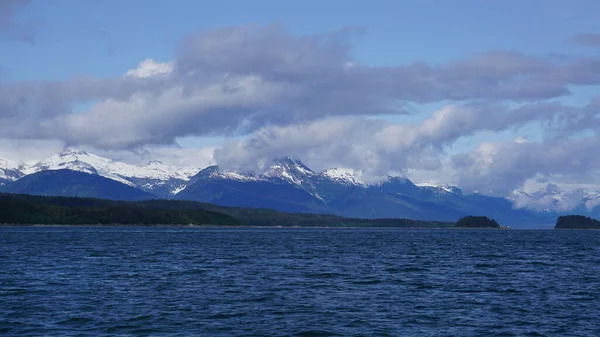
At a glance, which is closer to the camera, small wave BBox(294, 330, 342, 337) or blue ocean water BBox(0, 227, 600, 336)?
small wave BBox(294, 330, 342, 337)

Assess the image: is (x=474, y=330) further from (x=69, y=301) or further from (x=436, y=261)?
(x=436, y=261)

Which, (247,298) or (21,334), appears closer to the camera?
(21,334)

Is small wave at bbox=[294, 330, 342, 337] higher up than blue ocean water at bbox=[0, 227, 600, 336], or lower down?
lower down

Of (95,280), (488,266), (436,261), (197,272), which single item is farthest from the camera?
(436,261)

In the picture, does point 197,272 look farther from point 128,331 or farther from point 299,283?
point 128,331

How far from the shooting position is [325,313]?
70.6 meters

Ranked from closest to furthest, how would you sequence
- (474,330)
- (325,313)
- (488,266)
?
(474,330)
(325,313)
(488,266)

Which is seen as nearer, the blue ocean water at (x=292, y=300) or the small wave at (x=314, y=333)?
the small wave at (x=314, y=333)

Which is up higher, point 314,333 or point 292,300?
point 292,300

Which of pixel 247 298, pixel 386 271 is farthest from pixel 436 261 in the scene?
pixel 247 298

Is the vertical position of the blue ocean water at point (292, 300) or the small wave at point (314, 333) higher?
the blue ocean water at point (292, 300)

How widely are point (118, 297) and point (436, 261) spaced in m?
77.6

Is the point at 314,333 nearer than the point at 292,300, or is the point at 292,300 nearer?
the point at 314,333

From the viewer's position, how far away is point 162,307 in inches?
2849
